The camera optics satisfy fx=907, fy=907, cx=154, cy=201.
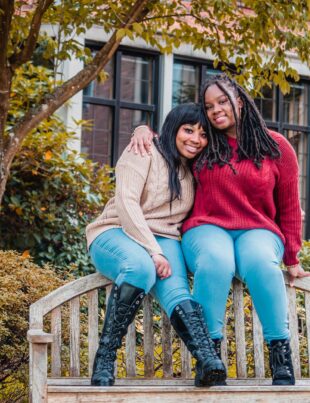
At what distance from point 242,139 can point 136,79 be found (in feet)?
22.5

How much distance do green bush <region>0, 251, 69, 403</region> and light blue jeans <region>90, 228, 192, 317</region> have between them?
827mm

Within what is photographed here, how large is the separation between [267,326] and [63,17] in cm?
413

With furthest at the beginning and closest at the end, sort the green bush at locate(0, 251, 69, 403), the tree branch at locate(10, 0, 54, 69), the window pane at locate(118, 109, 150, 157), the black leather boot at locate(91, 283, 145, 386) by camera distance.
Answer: the window pane at locate(118, 109, 150, 157), the tree branch at locate(10, 0, 54, 69), the green bush at locate(0, 251, 69, 403), the black leather boot at locate(91, 283, 145, 386)

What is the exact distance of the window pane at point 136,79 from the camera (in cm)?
1170

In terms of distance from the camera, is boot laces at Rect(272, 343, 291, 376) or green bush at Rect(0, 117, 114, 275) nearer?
boot laces at Rect(272, 343, 291, 376)

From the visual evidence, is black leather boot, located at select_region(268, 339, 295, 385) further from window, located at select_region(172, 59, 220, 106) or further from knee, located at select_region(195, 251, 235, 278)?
window, located at select_region(172, 59, 220, 106)

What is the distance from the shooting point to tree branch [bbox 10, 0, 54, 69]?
690 centimetres

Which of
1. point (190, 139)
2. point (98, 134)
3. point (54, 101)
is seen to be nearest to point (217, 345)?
point (190, 139)

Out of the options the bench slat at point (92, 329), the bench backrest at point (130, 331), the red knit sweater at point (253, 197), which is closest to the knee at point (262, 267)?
the red knit sweater at point (253, 197)

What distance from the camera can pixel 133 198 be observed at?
16.0ft

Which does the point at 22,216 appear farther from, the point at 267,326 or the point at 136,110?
the point at 267,326

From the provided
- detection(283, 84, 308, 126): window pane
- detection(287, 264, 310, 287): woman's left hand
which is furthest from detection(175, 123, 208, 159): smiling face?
detection(283, 84, 308, 126): window pane

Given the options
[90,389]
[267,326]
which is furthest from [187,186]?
[90,389]

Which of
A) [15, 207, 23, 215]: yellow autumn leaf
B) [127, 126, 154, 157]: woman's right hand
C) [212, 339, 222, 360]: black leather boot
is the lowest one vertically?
[212, 339, 222, 360]: black leather boot
